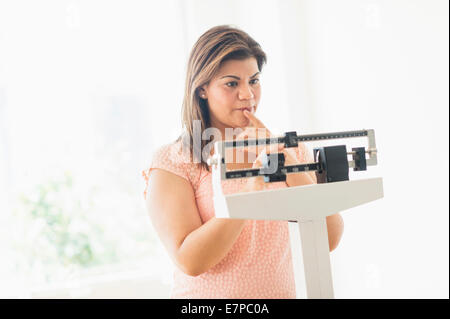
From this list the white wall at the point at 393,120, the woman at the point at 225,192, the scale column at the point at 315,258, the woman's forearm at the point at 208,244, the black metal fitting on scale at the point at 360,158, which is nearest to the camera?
the scale column at the point at 315,258

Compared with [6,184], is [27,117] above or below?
above

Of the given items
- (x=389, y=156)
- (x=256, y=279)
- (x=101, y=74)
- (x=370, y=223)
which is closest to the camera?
(x=256, y=279)

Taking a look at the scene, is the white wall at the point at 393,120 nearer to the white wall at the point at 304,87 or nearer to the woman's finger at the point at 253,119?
the white wall at the point at 304,87

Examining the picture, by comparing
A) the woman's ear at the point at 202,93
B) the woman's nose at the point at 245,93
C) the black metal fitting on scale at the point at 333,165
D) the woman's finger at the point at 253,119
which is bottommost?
the black metal fitting on scale at the point at 333,165

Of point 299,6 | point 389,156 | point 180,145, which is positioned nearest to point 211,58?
point 180,145

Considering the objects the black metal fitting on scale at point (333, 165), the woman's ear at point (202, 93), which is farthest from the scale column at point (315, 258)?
the woman's ear at point (202, 93)

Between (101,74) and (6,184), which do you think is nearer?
(6,184)

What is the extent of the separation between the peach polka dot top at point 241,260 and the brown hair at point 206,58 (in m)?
0.05

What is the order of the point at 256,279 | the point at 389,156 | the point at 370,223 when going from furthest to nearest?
the point at 370,223
the point at 389,156
the point at 256,279

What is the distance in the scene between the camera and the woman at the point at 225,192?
0.95m

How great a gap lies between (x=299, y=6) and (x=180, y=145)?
63.7 inches

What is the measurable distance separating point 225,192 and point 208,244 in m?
0.14

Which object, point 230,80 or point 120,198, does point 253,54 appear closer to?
point 230,80

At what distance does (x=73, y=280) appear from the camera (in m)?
2.24
